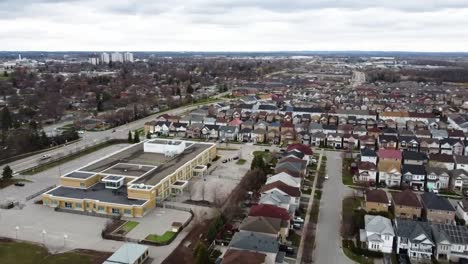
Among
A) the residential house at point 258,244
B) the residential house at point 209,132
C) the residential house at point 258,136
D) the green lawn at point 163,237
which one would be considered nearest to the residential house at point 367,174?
the residential house at point 258,244

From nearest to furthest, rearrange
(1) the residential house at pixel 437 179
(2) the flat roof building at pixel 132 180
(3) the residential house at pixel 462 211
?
(3) the residential house at pixel 462 211
(2) the flat roof building at pixel 132 180
(1) the residential house at pixel 437 179

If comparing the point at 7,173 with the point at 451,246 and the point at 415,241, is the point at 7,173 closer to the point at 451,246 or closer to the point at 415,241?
the point at 415,241

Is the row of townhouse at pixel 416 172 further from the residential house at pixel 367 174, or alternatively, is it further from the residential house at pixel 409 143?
the residential house at pixel 409 143

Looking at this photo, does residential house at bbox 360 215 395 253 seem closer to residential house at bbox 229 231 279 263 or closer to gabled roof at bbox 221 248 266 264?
residential house at bbox 229 231 279 263

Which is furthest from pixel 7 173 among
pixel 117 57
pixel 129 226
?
pixel 117 57

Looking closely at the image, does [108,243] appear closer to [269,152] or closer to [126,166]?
[126,166]

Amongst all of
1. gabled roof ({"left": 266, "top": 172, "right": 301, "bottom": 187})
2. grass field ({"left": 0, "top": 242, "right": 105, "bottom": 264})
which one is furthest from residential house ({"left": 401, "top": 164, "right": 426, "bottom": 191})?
grass field ({"left": 0, "top": 242, "right": 105, "bottom": 264})
